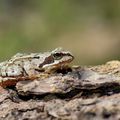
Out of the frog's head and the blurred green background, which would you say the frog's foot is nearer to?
the frog's head

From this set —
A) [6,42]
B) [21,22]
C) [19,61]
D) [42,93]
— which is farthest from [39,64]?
[21,22]

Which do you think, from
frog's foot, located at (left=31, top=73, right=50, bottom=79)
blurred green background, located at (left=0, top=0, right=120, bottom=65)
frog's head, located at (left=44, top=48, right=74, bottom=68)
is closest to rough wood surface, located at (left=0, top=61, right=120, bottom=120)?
frog's foot, located at (left=31, top=73, right=50, bottom=79)

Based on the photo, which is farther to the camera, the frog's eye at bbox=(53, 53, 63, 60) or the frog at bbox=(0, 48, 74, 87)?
the frog's eye at bbox=(53, 53, 63, 60)

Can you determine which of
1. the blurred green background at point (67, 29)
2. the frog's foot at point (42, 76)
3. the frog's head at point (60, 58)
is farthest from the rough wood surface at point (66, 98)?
the blurred green background at point (67, 29)

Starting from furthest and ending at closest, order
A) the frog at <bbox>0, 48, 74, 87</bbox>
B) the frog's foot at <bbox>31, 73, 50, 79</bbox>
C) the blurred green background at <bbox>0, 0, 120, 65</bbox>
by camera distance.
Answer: the blurred green background at <bbox>0, 0, 120, 65</bbox> < the frog at <bbox>0, 48, 74, 87</bbox> < the frog's foot at <bbox>31, 73, 50, 79</bbox>

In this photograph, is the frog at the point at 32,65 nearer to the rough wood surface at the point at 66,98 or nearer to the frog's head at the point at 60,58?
the frog's head at the point at 60,58

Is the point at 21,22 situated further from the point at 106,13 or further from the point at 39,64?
the point at 39,64

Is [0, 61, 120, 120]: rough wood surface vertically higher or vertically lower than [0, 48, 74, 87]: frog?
lower
